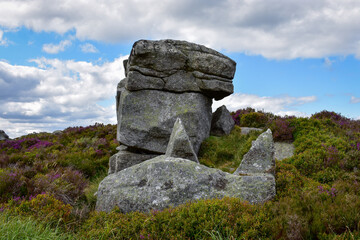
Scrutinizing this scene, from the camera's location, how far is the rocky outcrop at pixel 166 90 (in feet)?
45.5

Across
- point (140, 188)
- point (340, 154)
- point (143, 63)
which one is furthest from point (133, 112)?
point (340, 154)

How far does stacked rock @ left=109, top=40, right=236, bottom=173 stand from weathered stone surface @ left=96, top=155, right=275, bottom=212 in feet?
19.7

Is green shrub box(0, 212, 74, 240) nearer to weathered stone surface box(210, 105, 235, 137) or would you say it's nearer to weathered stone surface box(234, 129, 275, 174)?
weathered stone surface box(234, 129, 275, 174)

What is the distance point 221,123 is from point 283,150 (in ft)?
13.8

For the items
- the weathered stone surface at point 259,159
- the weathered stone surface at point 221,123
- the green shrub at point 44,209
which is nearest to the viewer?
the green shrub at point 44,209

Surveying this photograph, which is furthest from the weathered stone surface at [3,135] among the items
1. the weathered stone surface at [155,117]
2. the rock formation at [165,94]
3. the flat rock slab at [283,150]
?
the flat rock slab at [283,150]

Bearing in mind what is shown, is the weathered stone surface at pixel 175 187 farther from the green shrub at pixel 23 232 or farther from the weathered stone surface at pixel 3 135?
the weathered stone surface at pixel 3 135

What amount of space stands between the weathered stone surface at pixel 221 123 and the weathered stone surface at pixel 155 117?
8.98 ft

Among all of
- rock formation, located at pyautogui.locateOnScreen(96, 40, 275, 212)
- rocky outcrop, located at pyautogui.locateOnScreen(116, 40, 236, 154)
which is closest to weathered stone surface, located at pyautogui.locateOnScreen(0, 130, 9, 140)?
rock formation, located at pyautogui.locateOnScreen(96, 40, 275, 212)

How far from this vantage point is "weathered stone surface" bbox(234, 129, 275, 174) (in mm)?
9016

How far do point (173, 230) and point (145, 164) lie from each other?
3233 millimetres

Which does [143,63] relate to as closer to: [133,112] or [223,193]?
[133,112]

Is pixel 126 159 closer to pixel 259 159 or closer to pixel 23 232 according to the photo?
pixel 259 159

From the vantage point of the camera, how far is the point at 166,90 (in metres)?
14.7
